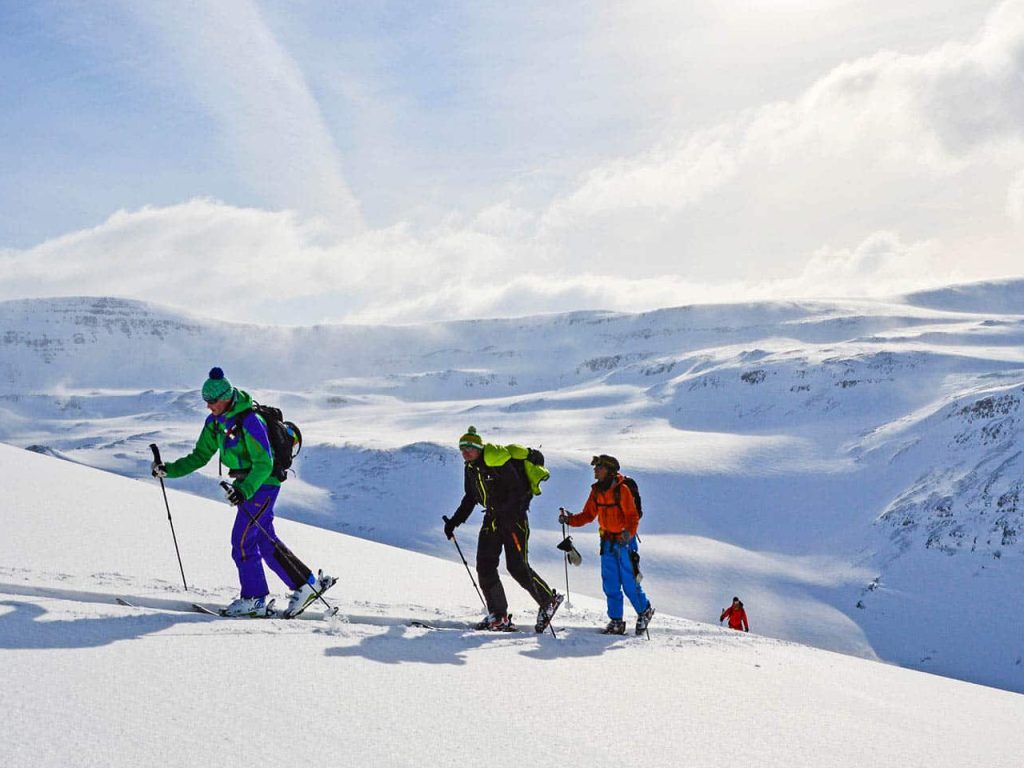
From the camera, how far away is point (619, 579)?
8367mm

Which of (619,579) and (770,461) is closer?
(619,579)

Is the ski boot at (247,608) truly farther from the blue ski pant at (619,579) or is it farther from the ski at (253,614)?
the blue ski pant at (619,579)

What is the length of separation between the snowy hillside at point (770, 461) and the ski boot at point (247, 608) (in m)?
28.3

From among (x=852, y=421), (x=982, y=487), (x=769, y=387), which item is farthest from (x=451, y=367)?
(x=982, y=487)

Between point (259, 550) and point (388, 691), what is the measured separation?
9.43ft

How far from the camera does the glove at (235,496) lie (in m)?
6.19

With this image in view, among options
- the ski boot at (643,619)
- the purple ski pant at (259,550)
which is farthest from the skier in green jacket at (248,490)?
the ski boot at (643,619)

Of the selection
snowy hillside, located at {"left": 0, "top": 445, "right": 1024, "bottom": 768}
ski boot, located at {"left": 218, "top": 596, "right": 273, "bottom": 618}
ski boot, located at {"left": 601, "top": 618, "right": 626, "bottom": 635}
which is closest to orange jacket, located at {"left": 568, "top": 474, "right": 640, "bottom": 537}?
ski boot, located at {"left": 601, "top": 618, "right": 626, "bottom": 635}

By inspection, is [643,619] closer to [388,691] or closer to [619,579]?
[619,579]

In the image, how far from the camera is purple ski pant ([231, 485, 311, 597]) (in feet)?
21.5

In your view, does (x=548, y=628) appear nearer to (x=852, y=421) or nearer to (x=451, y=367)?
(x=852, y=421)

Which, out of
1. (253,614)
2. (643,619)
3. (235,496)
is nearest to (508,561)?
(643,619)

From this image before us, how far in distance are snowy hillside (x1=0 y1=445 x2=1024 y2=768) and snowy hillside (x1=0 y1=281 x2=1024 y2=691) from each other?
2749 centimetres

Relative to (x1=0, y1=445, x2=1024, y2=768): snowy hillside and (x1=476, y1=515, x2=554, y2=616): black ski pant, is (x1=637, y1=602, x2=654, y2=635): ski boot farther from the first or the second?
(x1=476, y1=515, x2=554, y2=616): black ski pant
